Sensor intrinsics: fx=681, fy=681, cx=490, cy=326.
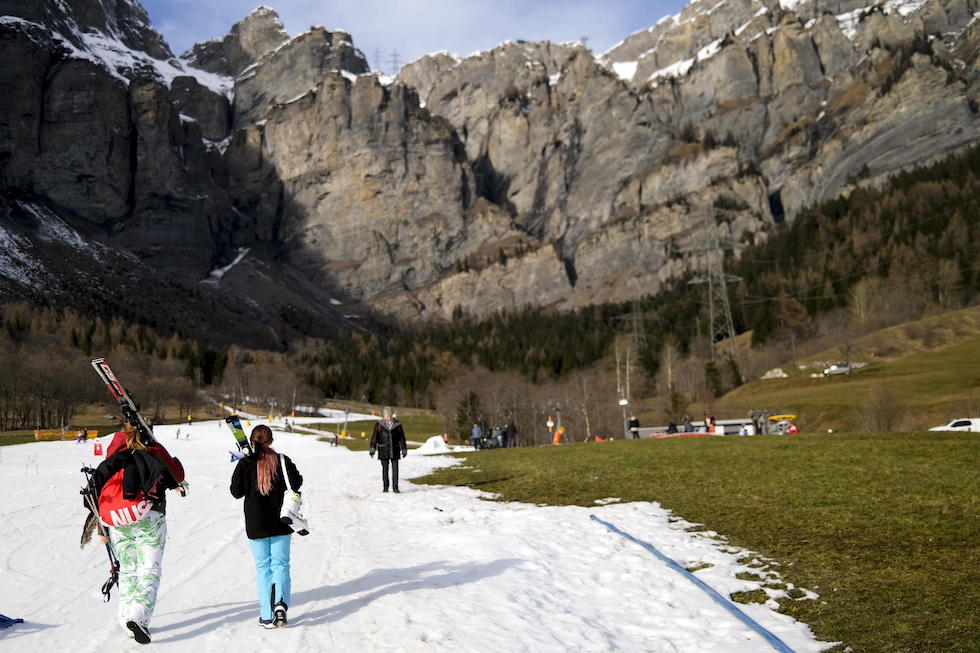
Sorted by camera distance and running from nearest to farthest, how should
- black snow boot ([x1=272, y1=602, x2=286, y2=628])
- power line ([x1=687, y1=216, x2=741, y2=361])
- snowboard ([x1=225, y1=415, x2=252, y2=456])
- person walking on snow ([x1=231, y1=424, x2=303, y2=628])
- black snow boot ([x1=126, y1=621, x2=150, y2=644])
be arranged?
black snow boot ([x1=126, y1=621, x2=150, y2=644]) → black snow boot ([x1=272, y1=602, x2=286, y2=628]) → person walking on snow ([x1=231, y1=424, x2=303, y2=628]) → snowboard ([x1=225, y1=415, x2=252, y2=456]) → power line ([x1=687, y1=216, x2=741, y2=361])

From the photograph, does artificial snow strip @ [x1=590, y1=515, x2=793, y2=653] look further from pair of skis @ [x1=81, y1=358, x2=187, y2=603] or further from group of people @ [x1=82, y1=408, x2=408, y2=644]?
pair of skis @ [x1=81, y1=358, x2=187, y2=603]

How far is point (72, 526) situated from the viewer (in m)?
14.6

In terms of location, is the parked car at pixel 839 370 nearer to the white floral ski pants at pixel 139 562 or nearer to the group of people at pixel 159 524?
the group of people at pixel 159 524

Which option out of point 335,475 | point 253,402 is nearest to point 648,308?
point 253,402

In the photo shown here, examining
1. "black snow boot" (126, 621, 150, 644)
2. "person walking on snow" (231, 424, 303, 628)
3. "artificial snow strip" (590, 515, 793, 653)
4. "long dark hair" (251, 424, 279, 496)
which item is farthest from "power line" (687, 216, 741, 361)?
"black snow boot" (126, 621, 150, 644)

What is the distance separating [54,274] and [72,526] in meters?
216

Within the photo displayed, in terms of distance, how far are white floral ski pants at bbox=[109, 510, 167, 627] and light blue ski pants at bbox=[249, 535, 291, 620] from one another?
1.04m

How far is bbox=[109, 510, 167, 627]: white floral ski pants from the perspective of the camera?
7348 mm

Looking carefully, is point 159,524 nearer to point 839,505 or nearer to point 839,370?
point 839,505

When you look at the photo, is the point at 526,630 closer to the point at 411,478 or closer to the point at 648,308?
the point at 411,478

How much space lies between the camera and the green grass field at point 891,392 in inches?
2181

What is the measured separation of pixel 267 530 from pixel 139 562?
4.52 feet

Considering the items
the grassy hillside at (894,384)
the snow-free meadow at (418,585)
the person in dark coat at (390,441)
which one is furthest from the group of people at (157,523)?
the grassy hillside at (894,384)

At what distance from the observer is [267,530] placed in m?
7.92
